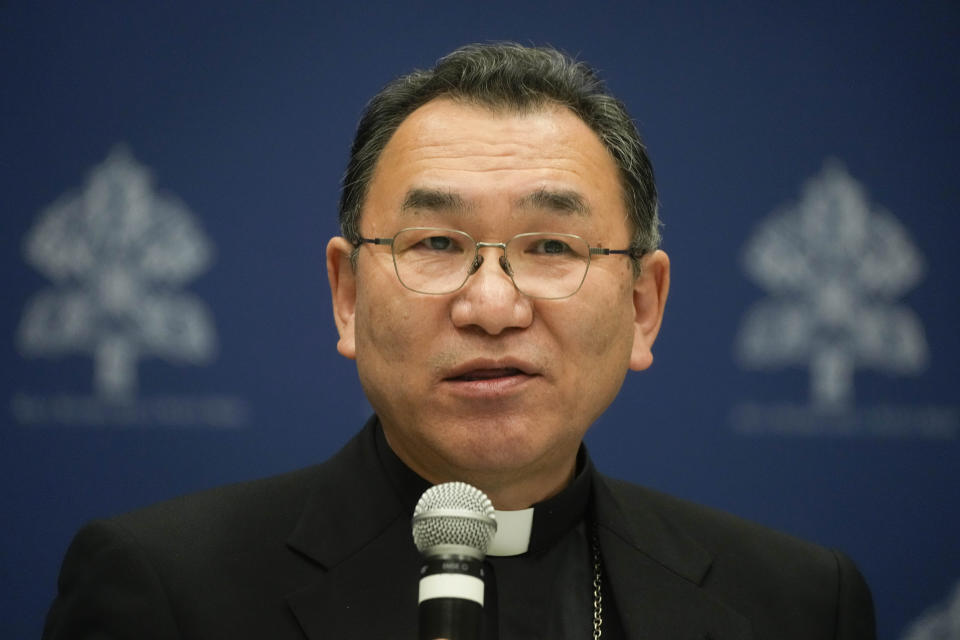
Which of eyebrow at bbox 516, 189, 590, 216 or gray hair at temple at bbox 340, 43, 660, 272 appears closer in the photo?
eyebrow at bbox 516, 189, 590, 216

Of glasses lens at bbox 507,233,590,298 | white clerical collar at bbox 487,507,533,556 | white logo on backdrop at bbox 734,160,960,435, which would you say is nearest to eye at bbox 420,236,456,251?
glasses lens at bbox 507,233,590,298

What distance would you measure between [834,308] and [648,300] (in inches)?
47.3

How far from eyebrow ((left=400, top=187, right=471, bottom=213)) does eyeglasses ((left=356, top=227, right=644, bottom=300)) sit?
42 millimetres

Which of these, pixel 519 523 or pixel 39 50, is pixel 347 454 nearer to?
pixel 519 523

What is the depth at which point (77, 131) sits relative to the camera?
3.03 meters

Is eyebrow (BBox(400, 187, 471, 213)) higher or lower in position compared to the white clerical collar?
higher

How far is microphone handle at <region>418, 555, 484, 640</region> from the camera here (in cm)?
123

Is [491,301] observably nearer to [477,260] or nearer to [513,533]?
[477,260]

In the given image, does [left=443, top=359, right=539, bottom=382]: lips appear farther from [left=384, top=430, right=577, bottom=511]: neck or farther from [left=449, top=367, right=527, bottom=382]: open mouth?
[left=384, top=430, right=577, bottom=511]: neck

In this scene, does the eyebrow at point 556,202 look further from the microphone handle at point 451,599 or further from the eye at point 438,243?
the microphone handle at point 451,599


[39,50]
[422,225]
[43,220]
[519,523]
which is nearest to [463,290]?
[422,225]

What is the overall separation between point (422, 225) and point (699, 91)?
5.24 feet

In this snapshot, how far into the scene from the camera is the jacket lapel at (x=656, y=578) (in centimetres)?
210

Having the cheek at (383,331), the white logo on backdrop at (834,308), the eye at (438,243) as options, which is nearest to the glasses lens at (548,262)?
the eye at (438,243)
